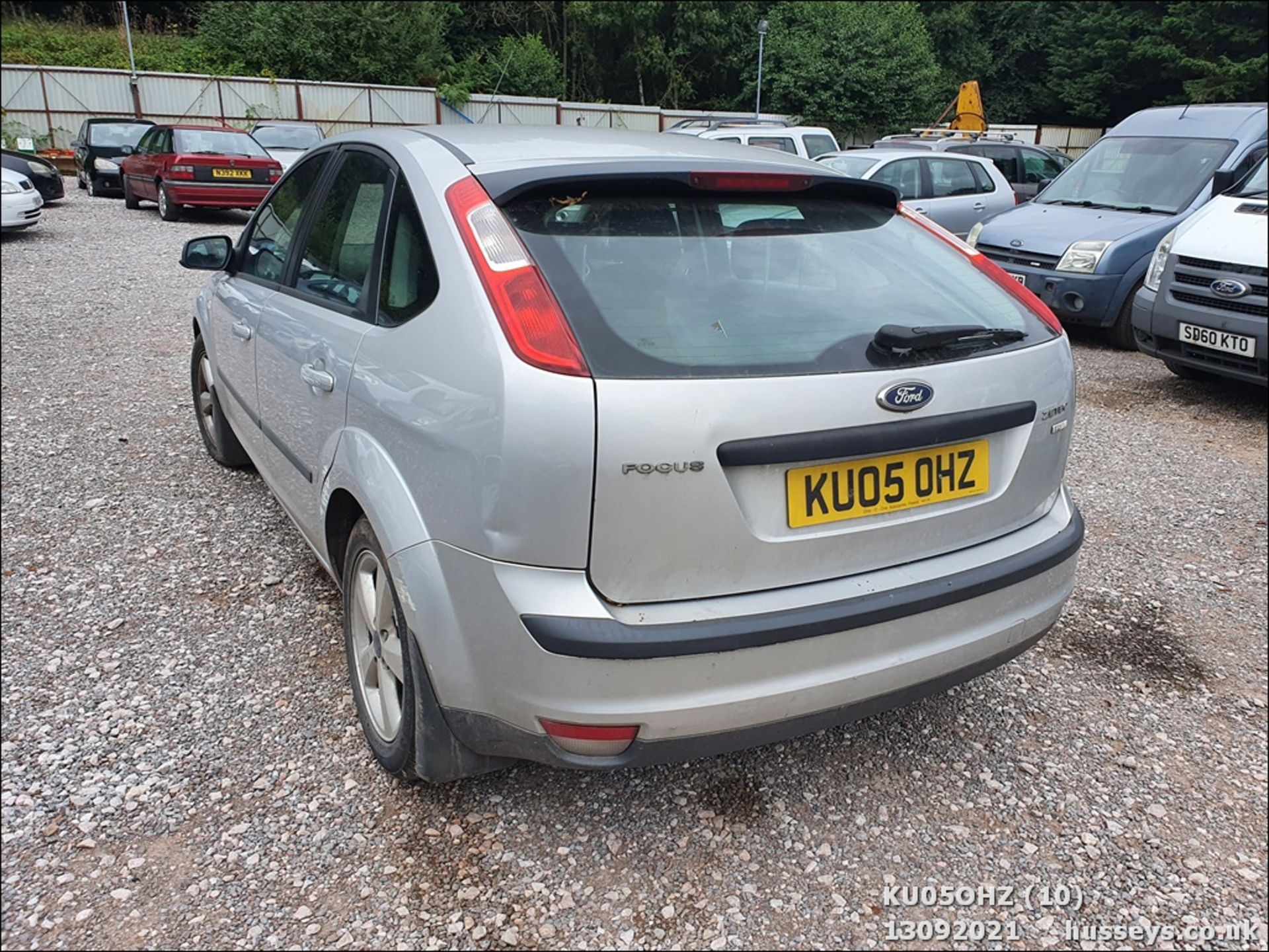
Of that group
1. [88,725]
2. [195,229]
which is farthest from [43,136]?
[88,725]

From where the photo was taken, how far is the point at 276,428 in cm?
307

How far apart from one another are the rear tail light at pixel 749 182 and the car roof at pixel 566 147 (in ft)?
0.37

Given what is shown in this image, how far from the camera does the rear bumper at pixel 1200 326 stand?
213 inches

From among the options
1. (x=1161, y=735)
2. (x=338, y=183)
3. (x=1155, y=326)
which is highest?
(x=338, y=183)

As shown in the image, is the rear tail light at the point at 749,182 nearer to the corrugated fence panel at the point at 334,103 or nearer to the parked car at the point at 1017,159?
the parked car at the point at 1017,159

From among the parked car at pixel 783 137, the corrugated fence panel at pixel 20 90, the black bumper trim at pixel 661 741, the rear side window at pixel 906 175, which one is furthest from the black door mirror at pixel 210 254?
the corrugated fence panel at pixel 20 90

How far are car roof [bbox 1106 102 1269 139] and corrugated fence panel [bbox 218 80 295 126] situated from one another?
23560 millimetres

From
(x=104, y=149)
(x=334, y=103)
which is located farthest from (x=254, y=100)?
(x=104, y=149)

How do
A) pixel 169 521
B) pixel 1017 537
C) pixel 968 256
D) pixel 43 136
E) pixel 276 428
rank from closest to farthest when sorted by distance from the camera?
1. pixel 1017 537
2. pixel 968 256
3. pixel 276 428
4. pixel 169 521
5. pixel 43 136

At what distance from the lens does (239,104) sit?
2595 centimetres

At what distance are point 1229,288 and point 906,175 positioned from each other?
5.69 metres

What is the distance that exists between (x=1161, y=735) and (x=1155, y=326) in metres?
4.15

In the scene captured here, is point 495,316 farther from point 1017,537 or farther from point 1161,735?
point 1161,735

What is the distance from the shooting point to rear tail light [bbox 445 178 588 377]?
181 cm
